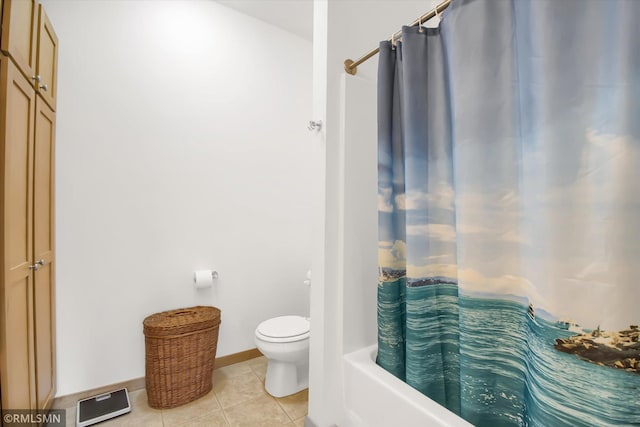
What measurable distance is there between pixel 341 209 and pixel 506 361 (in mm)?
844

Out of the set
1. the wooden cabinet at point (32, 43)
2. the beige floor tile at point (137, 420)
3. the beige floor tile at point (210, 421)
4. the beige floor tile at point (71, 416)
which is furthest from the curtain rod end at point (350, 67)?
the beige floor tile at point (71, 416)

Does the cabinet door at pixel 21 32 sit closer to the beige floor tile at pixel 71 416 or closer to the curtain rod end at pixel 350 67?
the curtain rod end at pixel 350 67

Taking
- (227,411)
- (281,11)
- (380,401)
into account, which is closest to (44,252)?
(227,411)

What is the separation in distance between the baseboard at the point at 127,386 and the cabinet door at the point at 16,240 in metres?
0.53

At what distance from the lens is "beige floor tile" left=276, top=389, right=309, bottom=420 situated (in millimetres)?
1783

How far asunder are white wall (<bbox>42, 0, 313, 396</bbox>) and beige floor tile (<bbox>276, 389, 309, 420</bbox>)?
67cm

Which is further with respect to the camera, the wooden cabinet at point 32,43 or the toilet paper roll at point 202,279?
the toilet paper roll at point 202,279

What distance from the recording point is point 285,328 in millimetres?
2014

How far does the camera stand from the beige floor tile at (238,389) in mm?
1918

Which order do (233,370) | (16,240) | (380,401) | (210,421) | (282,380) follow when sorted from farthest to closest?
1. (233,370)
2. (282,380)
3. (210,421)
4. (16,240)
5. (380,401)

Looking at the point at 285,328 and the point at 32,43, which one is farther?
the point at 285,328

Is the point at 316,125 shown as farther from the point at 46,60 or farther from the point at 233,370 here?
the point at 233,370

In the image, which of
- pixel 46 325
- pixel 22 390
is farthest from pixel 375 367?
pixel 46 325

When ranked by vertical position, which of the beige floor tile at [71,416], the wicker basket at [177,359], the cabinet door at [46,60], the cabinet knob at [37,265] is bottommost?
the beige floor tile at [71,416]
